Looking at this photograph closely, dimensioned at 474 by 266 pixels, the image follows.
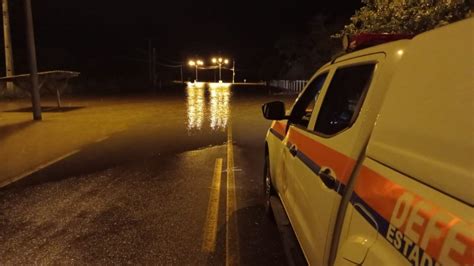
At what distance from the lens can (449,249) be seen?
1328 millimetres

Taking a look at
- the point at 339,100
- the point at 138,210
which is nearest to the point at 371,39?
the point at 339,100

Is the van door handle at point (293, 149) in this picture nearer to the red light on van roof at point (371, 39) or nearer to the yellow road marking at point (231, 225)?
the red light on van roof at point (371, 39)

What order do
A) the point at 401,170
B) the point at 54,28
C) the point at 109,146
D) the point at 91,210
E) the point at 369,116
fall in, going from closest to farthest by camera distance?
the point at 401,170, the point at 369,116, the point at 91,210, the point at 109,146, the point at 54,28

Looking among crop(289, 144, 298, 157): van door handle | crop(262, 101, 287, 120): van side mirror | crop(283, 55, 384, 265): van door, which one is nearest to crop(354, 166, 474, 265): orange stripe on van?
crop(283, 55, 384, 265): van door

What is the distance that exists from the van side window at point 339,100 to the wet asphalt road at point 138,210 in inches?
59.2

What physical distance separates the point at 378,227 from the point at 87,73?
54950 millimetres

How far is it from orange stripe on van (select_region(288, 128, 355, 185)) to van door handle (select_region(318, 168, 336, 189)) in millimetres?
31

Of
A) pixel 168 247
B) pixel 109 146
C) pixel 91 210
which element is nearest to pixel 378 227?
pixel 168 247

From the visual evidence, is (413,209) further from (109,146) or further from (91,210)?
(109,146)

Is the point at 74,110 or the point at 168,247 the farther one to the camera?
the point at 74,110

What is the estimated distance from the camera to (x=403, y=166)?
67.1 inches

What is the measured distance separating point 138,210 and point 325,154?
11.8 ft

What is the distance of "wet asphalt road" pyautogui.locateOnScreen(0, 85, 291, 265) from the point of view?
14.0 ft

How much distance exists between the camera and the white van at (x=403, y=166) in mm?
1408
